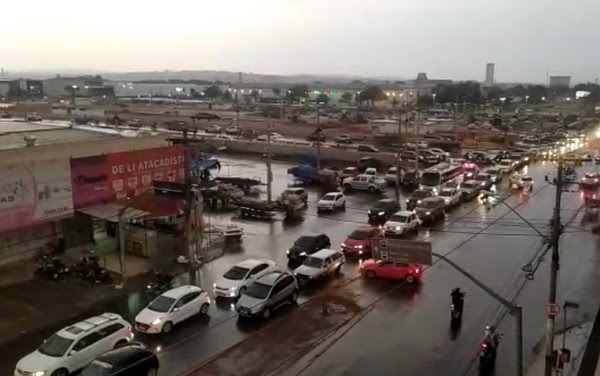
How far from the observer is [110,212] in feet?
83.4

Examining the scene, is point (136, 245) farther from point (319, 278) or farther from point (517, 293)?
point (517, 293)

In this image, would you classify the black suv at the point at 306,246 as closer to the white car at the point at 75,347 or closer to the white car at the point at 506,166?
the white car at the point at 75,347

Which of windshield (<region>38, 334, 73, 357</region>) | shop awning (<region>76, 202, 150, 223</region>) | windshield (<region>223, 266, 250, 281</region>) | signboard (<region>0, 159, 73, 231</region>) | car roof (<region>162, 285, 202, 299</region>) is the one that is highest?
signboard (<region>0, 159, 73, 231</region>)

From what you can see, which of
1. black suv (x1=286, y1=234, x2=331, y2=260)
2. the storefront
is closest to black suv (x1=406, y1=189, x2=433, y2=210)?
black suv (x1=286, y1=234, x2=331, y2=260)

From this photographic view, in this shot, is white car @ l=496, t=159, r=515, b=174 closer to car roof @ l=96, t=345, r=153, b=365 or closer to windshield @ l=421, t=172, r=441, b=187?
windshield @ l=421, t=172, r=441, b=187

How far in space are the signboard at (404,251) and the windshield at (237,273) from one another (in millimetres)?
8684

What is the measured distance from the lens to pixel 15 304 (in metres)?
20.5

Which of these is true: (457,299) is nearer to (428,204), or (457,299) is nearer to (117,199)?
(428,204)

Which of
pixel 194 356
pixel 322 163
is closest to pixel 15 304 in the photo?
→ pixel 194 356

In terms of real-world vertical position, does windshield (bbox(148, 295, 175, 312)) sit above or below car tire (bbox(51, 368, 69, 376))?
above

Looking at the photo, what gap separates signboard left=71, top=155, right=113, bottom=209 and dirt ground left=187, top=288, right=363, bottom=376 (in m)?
11.7

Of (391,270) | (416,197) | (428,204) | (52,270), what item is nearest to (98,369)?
(52,270)

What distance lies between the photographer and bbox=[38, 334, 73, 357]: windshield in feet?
50.3

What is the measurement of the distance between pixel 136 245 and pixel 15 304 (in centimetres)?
631
